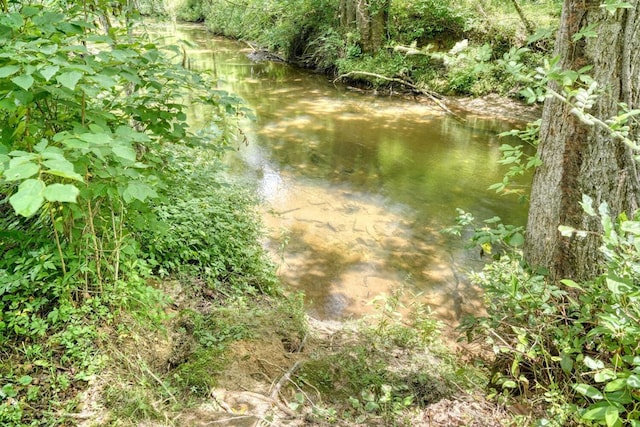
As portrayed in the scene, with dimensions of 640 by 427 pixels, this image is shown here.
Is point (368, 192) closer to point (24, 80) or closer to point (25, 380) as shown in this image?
point (25, 380)

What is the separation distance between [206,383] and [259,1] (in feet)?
54.1

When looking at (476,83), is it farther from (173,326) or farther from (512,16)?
(173,326)

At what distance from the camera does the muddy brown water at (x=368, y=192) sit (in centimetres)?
433

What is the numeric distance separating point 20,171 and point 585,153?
7.66 ft

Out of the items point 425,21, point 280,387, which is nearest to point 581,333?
point 280,387

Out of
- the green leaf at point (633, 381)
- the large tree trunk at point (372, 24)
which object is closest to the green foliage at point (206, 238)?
the green leaf at point (633, 381)

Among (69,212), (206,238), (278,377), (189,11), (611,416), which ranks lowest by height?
(278,377)

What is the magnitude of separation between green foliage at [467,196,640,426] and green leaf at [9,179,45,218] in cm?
171

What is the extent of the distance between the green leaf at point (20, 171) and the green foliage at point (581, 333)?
1.75 meters

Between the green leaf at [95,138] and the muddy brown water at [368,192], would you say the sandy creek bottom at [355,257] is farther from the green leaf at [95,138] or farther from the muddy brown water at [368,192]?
the green leaf at [95,138]

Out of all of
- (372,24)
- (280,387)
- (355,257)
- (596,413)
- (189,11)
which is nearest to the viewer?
(596,413)

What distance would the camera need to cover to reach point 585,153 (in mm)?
2057

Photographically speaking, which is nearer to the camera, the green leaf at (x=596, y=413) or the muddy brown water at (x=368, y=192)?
the green leaf at (x=596, y=413)

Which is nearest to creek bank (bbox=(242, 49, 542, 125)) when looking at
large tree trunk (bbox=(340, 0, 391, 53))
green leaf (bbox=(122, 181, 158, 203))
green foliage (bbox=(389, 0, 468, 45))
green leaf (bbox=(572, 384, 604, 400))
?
large tree trunk (bbox=(340, 0, 391, 53))
